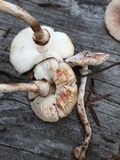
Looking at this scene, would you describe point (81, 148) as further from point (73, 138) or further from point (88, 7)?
point (88, 7)

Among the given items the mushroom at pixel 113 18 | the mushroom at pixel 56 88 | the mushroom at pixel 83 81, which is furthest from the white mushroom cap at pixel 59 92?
the mushroom at pixel 113 18

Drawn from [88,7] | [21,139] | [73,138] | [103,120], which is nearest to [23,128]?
[21,139]

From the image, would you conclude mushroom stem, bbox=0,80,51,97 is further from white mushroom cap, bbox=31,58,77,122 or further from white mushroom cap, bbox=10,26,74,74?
white mushroom cap, bbox=10,26,74,74

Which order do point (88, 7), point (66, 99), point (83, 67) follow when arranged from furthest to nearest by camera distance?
point (88, 7) → point (83, 67) → point (66, 99)

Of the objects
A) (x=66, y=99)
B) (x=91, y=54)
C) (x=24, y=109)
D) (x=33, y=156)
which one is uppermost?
(x=91, y=54)

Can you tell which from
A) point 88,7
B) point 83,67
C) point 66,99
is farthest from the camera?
point 88,7

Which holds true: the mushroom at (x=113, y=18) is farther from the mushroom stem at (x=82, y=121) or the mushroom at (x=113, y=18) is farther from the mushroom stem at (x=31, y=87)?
the mushroom stem at (x=31, y=87)
